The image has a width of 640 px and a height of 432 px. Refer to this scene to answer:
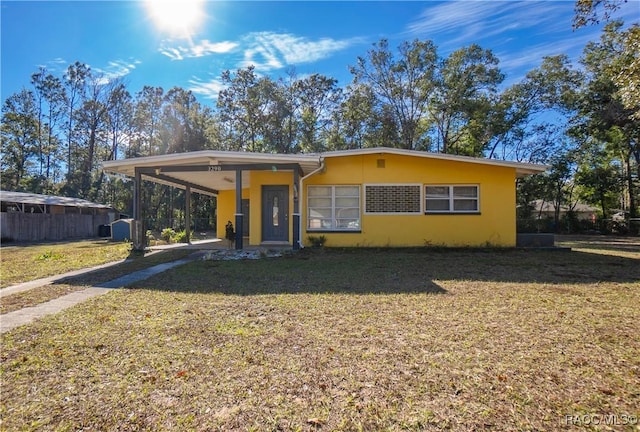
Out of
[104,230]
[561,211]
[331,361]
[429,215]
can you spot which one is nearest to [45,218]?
[104,230]

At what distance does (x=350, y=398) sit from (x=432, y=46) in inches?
1193

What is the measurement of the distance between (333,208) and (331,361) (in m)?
9.36

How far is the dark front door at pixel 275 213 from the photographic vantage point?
13031 millimetres

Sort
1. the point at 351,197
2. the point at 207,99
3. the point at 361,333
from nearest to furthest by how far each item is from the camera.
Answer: the point at 361,333 < the point at 351,197 < the point at 207,99

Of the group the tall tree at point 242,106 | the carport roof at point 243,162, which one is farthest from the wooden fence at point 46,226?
the tall tree at point 242,106

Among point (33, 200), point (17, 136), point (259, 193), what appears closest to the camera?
point (259, 193)

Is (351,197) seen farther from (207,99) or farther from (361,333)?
(207,99)

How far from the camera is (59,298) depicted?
5.85 m

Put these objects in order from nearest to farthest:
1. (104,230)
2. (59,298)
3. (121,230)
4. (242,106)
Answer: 1. (59,298)
2. (121,230)
3. (104,230)
4. (242,106)

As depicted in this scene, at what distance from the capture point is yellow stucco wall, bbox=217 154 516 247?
12133 mm

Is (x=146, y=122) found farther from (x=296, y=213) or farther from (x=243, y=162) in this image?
(x=296, y=213)

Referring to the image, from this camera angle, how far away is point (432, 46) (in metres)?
27.7

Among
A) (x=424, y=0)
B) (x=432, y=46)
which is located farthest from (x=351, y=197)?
(x=432, y=46)

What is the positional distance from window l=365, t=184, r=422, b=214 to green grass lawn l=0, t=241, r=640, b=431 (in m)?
6.14
